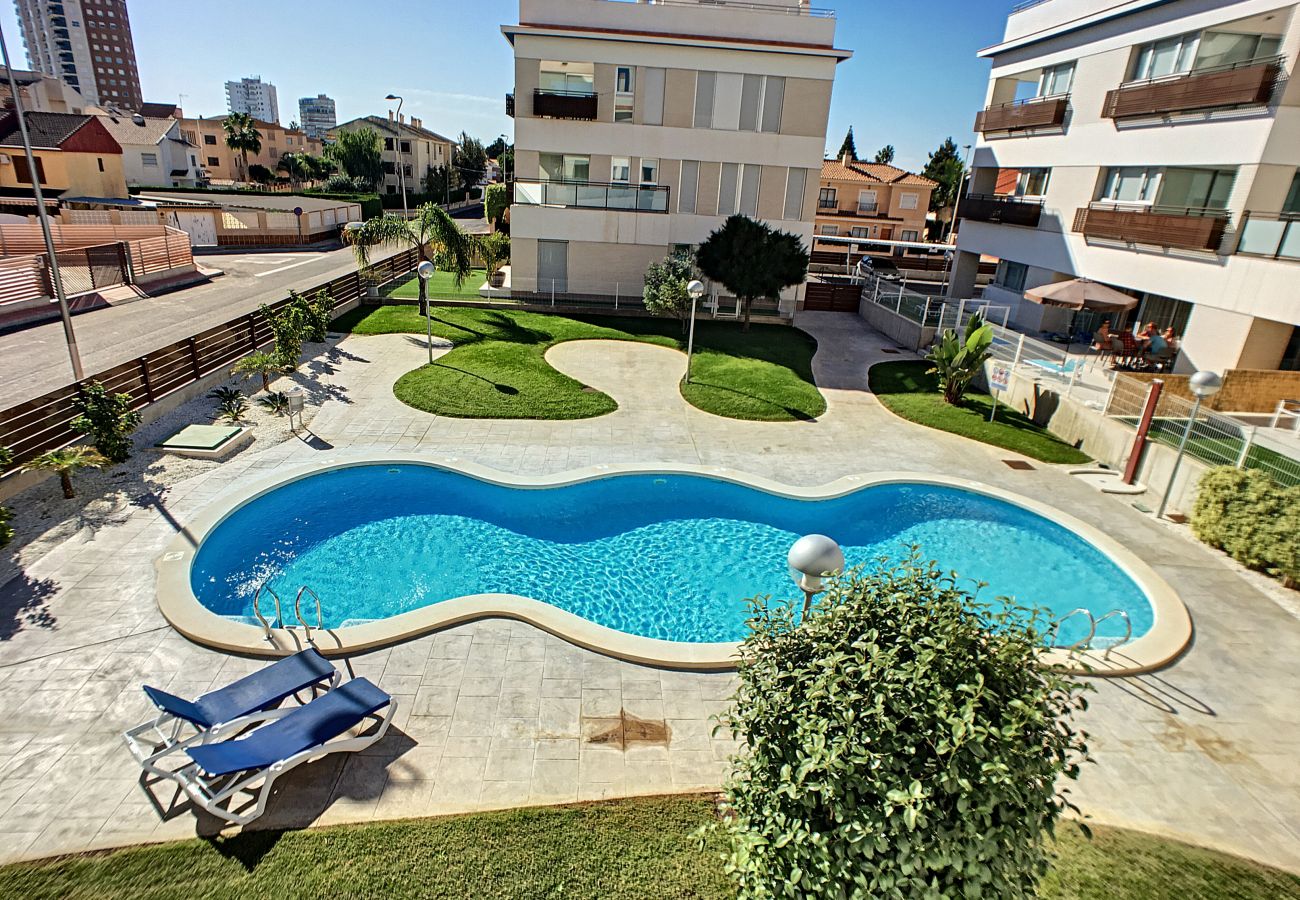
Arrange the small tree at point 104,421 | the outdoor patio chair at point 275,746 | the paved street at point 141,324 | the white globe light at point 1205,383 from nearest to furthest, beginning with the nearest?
the outdoor patio chair at point 275,746, the white globe light at point 1205,383, the small tree at point 104,421, the paved street at point 141,324

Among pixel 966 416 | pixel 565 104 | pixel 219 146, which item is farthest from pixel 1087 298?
pixel 219 146

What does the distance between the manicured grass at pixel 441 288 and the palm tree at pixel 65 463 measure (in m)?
17.6

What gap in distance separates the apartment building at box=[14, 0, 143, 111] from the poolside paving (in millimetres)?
229386

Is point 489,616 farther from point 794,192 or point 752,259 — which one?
point 794,192

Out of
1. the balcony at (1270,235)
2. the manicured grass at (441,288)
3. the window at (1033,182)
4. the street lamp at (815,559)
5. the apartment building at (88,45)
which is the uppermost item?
the apartment building at (88,45)

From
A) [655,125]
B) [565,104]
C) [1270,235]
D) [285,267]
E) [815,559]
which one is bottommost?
[285,267]

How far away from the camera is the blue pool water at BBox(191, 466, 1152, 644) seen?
36.2 feet

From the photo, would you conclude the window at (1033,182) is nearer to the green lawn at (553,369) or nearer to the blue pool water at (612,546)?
the green lawn at (553,369)

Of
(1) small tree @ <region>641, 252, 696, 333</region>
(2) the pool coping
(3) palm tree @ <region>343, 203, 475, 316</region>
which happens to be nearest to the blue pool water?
(2) the pool coping

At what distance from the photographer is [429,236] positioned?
2636 centimetres

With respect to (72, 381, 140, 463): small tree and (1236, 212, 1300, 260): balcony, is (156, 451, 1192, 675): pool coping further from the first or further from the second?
(1236, 212, 1300, 260): balcony

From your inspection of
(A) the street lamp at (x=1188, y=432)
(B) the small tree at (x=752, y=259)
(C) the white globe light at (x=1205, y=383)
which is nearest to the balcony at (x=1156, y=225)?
(A) the street lamp at (x=1188, y=432)

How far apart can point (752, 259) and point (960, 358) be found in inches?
382

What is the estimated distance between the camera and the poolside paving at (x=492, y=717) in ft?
21.9
